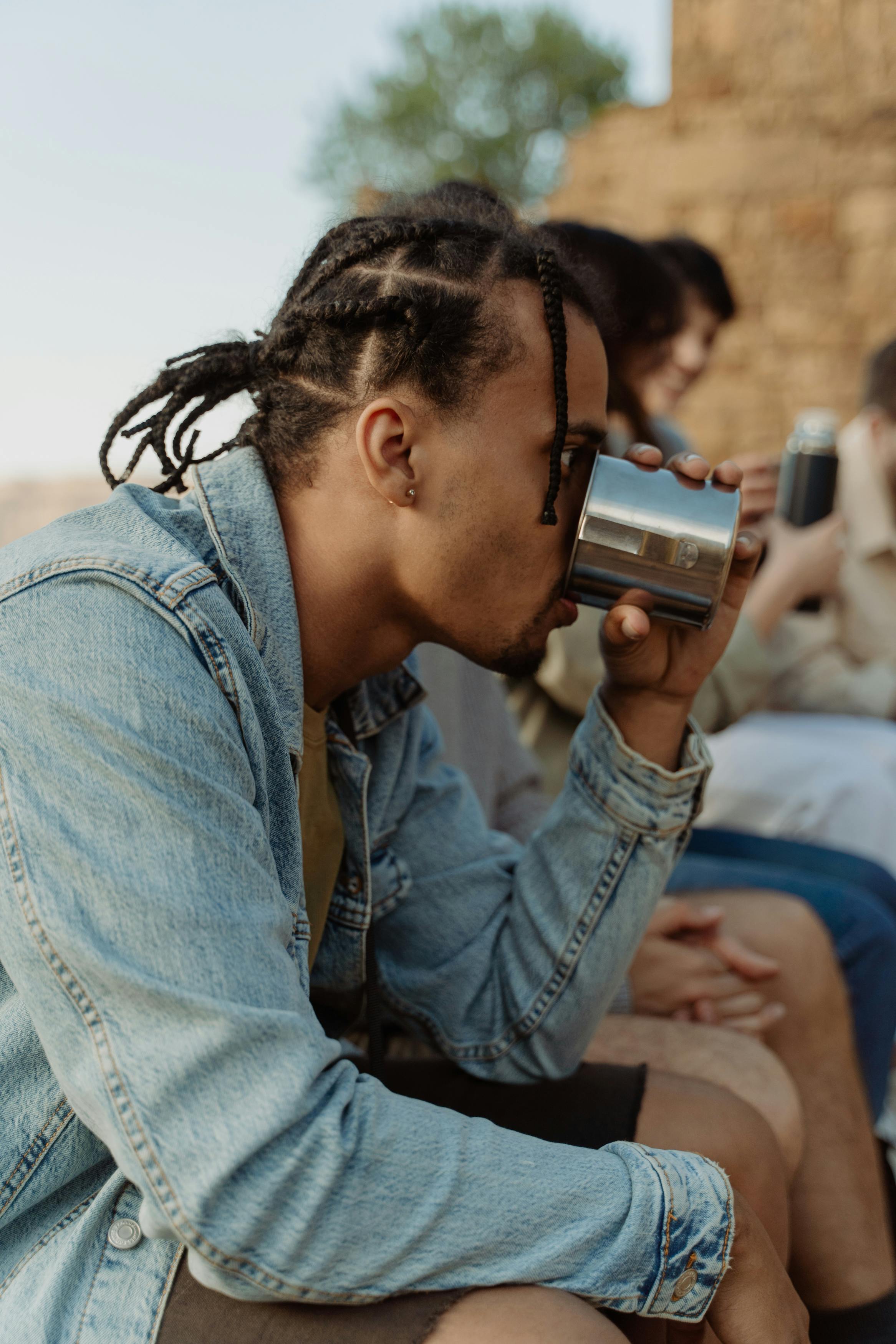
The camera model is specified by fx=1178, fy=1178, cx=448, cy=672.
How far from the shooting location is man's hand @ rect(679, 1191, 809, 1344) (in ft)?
4.06

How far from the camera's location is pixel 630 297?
9.77 feet

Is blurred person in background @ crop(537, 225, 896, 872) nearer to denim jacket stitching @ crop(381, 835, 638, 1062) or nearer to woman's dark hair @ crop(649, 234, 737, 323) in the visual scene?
woman's dark hair @ crop(649, 234, 737, 323)

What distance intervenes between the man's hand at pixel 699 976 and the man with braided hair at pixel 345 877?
16.6 inches

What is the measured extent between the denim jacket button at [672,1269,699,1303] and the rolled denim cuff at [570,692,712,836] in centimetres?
67

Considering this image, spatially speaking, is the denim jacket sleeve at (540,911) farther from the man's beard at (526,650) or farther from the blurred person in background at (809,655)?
the blurred person in background at (809,655)

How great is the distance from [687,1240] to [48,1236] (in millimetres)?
658

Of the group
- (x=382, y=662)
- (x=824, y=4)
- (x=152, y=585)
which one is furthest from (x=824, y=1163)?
(x=824, y=4)

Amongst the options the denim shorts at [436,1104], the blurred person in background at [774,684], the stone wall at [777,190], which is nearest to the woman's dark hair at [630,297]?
the blurred person in background at [774,684]

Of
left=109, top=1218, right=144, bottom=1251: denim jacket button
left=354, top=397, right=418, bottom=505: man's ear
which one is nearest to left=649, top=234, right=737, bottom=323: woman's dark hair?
left=354, top=397, right=418, bottom=505: man's ear

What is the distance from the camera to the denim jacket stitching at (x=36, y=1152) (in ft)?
3.95

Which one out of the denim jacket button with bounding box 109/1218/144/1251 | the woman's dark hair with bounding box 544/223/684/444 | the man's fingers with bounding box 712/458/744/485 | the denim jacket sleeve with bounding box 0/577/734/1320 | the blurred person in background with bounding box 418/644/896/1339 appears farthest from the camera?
the woman's dark hair with bounding box 544/223/684/444

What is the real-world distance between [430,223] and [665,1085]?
4.08 feet

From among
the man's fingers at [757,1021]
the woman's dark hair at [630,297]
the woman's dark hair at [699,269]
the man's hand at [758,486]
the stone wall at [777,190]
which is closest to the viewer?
the man's fingers at [757,1021]

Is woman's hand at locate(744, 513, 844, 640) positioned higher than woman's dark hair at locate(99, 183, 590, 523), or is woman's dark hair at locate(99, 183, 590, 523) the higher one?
woman's dark hair at locate(99, 183, 590, 523)
